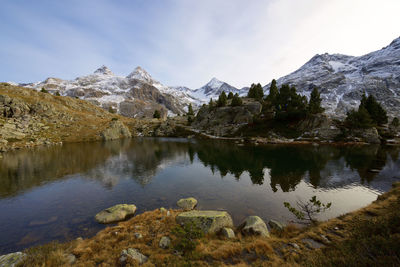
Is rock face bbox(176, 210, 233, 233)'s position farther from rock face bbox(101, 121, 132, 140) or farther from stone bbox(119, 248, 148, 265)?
rock face bbox(101, 121, 132, 140)

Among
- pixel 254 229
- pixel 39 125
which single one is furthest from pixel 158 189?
pixel 39 125

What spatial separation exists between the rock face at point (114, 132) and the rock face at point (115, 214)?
103313mm

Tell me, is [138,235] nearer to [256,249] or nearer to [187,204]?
[187,204]

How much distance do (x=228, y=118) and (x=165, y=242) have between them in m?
117

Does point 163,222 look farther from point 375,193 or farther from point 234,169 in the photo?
point 375,193

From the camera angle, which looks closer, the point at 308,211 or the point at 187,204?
the point at 308,211

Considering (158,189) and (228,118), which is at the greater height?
(228,118)

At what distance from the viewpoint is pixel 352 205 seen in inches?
894

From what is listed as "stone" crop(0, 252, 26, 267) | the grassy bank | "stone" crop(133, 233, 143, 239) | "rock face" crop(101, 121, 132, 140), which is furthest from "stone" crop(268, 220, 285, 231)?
"rock face" crop(101, 121, 132, 140)

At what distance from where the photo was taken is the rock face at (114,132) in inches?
4365

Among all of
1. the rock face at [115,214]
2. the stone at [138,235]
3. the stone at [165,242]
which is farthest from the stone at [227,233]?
the rock face at [115,214]

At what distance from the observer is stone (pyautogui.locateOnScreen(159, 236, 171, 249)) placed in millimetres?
12956

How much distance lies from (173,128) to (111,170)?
11198 centimetres

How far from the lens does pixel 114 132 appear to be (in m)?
119
